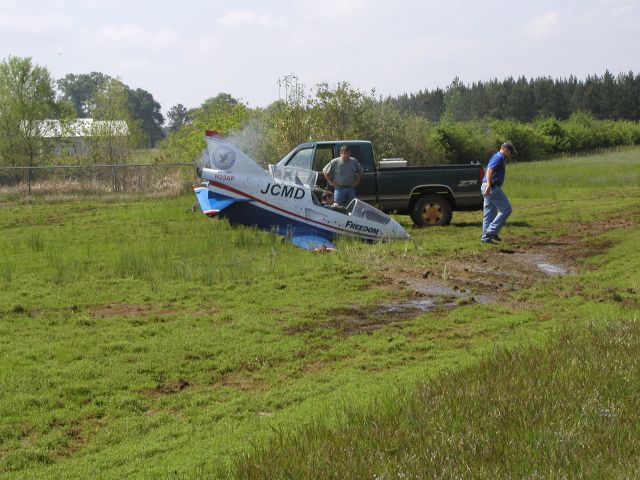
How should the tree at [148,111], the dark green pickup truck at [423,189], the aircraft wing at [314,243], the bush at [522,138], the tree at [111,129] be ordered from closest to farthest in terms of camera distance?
the aircraft wing at [314,243]
the dark green pickup truck at [423,189]
the tree at [111,129]
the bush at [522,138]
the tree at [148,111]

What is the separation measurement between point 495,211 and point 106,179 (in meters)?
19.3

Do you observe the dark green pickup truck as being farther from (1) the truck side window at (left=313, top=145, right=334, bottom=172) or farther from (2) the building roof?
(2) the building roof

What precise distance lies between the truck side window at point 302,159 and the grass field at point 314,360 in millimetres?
3270

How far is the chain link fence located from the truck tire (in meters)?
13.3

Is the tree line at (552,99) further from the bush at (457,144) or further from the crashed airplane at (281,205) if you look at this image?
the crashed airplane at (281,205)

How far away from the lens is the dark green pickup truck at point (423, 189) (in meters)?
20.2

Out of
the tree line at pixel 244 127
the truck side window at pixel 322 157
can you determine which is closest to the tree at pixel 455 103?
the tree line at pixel 244 127

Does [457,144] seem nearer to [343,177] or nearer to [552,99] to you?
[343,177]

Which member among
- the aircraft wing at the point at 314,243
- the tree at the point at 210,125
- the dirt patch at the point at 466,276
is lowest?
the dirt patch at the point at 466,276

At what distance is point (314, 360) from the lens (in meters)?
8.90

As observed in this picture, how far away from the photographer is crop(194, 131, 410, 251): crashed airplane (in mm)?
17391

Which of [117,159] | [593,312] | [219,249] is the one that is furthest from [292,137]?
[593,312]

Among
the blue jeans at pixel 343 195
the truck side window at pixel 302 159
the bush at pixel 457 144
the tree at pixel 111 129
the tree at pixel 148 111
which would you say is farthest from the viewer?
the tree at pixel 148 111

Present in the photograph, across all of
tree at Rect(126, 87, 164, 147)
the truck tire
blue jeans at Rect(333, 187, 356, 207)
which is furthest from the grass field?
tree at Rect(126, 87, 164, 147)
